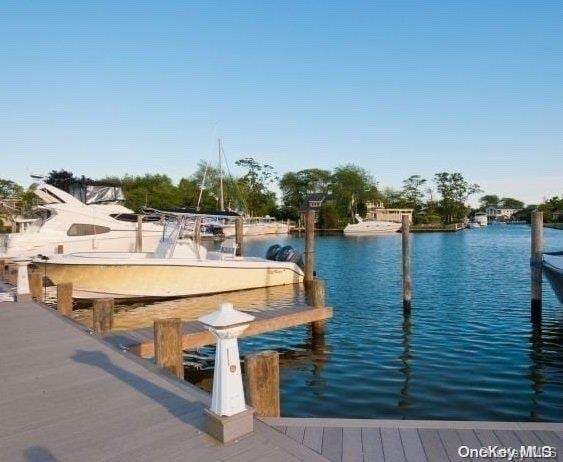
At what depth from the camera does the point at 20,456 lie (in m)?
4.24

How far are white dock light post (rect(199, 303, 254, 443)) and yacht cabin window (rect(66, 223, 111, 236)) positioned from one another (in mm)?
24619

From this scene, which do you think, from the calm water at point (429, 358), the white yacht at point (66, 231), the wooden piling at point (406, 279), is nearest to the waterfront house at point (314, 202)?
the white yacht at point (66, 231)

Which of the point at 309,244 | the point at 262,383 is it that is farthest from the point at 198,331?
the point at 309,244

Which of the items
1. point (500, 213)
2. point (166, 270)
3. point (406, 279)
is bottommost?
point (406, 279)

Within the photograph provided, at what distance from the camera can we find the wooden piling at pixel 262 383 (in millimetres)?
5191

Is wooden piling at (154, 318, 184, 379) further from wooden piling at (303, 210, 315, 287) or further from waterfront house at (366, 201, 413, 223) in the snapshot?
waterfront house at (366, 201, 413, 223)

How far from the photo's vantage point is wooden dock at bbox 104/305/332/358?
877cm

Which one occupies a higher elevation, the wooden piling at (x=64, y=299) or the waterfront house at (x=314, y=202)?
the waterfront house at (x=314, y=202)

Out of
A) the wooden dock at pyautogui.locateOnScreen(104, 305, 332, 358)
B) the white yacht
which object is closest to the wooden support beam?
the wooden dock at pyautogui.locateOnScreen(104, 305, 332, 358)

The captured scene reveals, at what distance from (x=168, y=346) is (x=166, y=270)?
11.3 m

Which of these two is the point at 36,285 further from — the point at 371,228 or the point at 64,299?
the point at 371,228

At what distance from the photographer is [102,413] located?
17.0 ft

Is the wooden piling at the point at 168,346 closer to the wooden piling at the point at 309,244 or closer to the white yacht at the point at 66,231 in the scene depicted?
the wooden piling at the point at 309,244

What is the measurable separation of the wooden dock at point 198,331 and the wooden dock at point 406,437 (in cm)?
426
